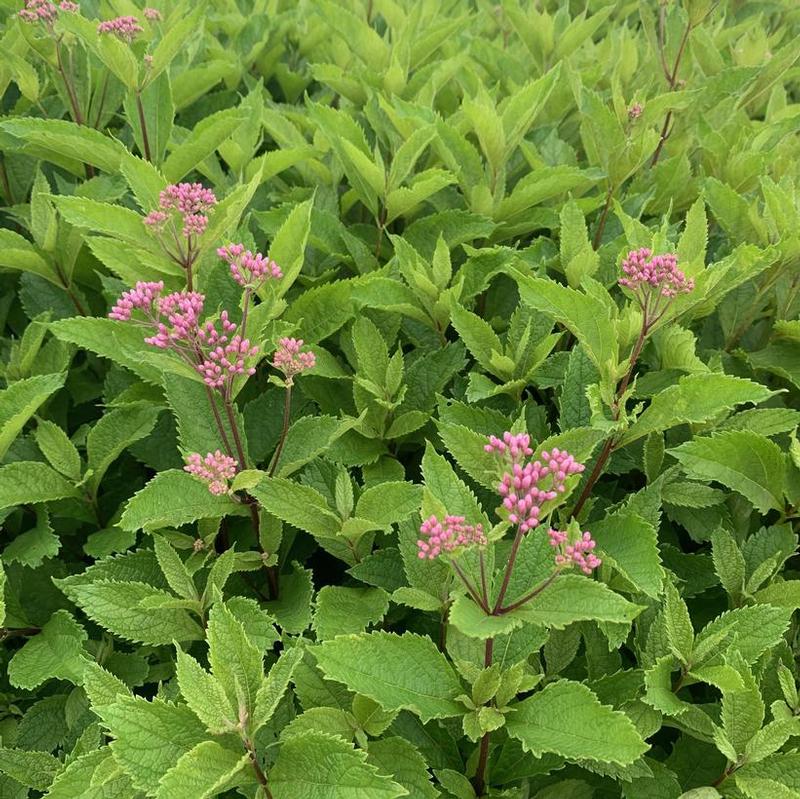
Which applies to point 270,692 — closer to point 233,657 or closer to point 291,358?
point 233,657

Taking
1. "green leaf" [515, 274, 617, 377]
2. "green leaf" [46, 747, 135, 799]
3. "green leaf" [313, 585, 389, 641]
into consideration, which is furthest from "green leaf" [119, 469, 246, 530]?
"green leaf" [515, 274, 617, 377]

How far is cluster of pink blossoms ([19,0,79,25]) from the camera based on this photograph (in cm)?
271

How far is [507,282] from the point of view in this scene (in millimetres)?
2826

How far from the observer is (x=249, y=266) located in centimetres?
208

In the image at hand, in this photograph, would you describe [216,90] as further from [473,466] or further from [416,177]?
[473,466]

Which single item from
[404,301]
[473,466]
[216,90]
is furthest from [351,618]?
[216,90]

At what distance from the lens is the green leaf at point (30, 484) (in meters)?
2.18

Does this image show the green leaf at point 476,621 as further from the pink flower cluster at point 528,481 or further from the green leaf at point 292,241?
the green leaf at point 292,241

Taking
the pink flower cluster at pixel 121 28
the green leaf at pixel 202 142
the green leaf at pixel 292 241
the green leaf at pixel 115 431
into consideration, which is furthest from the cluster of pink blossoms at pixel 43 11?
the green leaf at pixel 115 431

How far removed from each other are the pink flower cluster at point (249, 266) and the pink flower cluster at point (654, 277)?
0.95m

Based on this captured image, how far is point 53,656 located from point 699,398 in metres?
1.88

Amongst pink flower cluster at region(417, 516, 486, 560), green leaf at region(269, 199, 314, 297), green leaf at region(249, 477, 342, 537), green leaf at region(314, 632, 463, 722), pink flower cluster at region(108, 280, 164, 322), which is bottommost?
green leaf at region(314, 632, 463, 722)

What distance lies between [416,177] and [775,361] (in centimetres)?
143

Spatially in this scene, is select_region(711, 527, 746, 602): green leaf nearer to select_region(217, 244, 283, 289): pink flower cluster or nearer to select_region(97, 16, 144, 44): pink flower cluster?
select_region(217, 244, 283, 289): pink flower cluster
